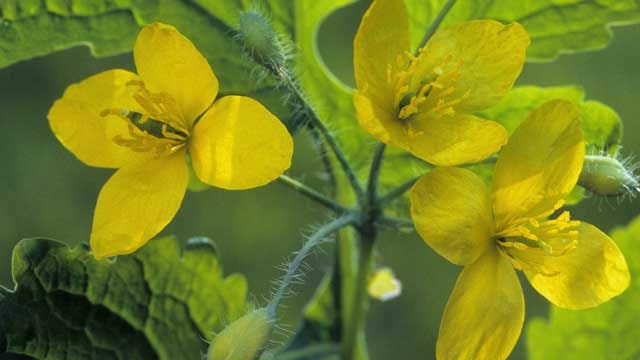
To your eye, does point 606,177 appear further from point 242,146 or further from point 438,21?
point 242,146

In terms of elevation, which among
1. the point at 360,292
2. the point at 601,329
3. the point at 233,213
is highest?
the point at 360,292

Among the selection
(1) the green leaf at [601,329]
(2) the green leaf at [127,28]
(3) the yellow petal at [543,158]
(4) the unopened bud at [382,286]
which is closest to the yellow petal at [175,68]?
(2) the green leaf at [127,28]

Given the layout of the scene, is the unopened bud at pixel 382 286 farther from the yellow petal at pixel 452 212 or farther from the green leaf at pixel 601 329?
the yellow petal at pixel 452 212

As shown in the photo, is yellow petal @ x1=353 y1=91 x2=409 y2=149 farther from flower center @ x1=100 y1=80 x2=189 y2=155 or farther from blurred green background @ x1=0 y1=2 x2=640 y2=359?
blurred green background @ x1=0 y1=2 x2=640 y2=359

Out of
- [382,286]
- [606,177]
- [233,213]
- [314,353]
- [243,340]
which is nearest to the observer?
[243,340]

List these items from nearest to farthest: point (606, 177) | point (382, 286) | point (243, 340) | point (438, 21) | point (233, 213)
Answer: point (243, 340)
point (606, 177)
point (438, 21)
point (382, 286)
point (233, 213)

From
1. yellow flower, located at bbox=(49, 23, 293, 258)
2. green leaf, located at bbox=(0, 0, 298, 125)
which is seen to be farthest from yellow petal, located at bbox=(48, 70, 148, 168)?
green leaf, located at bbox=(0, 0, 298, 125)

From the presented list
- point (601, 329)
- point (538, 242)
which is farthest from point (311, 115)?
point (601, 329)
